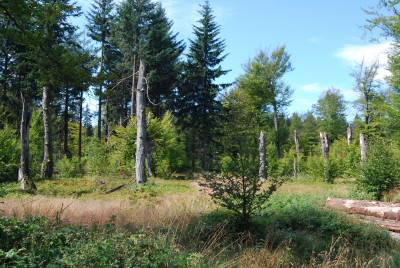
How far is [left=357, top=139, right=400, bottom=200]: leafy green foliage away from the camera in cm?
1203

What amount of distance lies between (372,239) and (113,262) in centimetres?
593

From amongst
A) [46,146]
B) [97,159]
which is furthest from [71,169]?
[97,159]

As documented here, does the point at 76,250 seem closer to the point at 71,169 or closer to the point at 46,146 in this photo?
the point at 46,146

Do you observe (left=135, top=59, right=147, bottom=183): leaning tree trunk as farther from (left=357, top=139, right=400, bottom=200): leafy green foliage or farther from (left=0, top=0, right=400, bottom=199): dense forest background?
(left=357, top=139, right=400, bottom=200): leafy green foliage

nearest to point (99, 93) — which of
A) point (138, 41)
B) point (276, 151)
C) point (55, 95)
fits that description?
point (138, 41)

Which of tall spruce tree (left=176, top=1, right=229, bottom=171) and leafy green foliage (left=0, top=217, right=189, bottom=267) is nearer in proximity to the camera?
leafy green foliage (left=0, top=217, right=189, bottom=267)

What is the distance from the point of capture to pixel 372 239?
7.09 metres

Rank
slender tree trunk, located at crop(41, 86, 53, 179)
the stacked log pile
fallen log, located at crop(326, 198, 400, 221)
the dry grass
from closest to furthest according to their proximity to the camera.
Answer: the dry grass < the stacked log pile < fallen log, located at crop(326, 198, 400, 221) < slender tree trunk, located at crop(41, 86, 53, 179)

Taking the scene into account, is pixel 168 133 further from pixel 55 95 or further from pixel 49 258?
pixel 49 258

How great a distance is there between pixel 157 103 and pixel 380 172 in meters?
20.0

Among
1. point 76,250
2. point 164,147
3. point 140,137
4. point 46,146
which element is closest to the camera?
point 76,250

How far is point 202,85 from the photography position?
32.2 meters

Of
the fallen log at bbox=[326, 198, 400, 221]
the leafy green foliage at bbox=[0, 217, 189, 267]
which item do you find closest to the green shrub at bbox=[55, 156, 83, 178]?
the fallen log at bbox=[326, 198, 400, 221]

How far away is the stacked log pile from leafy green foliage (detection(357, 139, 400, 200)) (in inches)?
85.1
